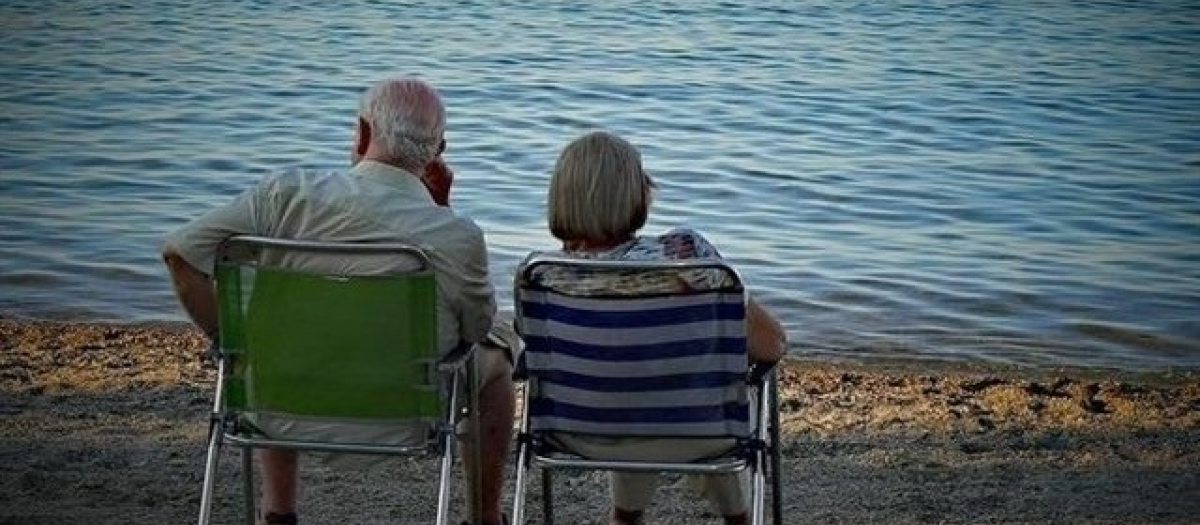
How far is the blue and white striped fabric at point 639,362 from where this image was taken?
4.64 m

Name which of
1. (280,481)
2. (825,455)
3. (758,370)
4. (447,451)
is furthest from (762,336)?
(825,455)

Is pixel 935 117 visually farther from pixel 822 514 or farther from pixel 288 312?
pixel 288 312

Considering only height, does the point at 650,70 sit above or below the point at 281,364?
below

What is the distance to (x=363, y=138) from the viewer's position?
5.16 meters

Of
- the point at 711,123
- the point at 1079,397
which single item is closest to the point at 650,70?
the point at 711,123

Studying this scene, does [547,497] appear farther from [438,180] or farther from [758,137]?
[758,137]

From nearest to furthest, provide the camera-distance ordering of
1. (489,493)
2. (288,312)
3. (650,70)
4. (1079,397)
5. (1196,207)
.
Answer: (288,312) → (489,493) → (1079,397) → (1196,207) → (650,70)

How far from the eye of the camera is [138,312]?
996 cm

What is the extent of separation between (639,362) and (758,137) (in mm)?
12360

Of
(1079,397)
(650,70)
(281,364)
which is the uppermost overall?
(281,364)

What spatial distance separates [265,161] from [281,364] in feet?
34.5

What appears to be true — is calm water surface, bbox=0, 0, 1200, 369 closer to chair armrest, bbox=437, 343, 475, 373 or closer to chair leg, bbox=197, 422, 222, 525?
chair armrest, bbox=437, 343, 475, 373

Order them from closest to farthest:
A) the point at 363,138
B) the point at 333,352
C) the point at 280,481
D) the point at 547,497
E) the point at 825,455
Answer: the point at 333,352, the point at 363,138, the point at 280,481, the point at 547,497, the point at 825,455

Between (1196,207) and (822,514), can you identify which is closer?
(822,514)
